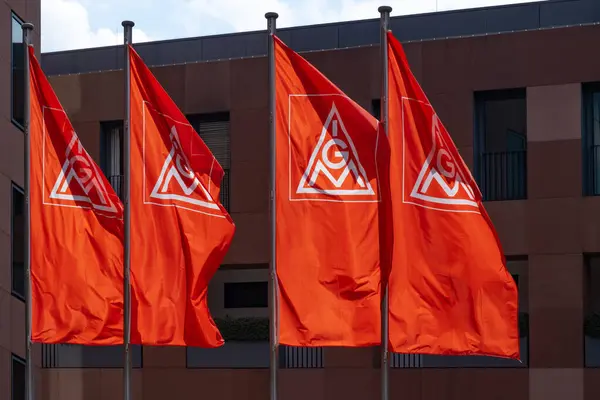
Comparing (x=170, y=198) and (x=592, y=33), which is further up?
(x=592, y=33)

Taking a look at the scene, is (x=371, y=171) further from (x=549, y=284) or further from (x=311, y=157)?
(x=549, y=284)

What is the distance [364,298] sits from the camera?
20.6m

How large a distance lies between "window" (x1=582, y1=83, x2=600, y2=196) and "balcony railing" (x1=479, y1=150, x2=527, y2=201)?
138cm

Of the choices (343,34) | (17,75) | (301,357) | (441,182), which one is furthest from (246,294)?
(441,182)

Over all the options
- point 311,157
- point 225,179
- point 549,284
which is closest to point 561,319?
point 549,284

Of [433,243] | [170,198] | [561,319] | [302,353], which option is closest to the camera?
[433,243]

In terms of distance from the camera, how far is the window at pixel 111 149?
35156mm

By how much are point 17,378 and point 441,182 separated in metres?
15.4

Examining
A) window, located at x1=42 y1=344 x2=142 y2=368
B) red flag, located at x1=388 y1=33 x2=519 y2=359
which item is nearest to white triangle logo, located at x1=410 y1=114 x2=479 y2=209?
red flag, located at x1=388 y1=33 x2=519 y2=359

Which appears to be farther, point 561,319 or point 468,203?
point 561,319

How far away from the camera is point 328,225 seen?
2070cm

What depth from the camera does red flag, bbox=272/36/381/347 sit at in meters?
20.6

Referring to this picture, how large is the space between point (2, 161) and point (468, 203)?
14.7m

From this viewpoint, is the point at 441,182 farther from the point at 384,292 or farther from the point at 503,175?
the point at 503,175
